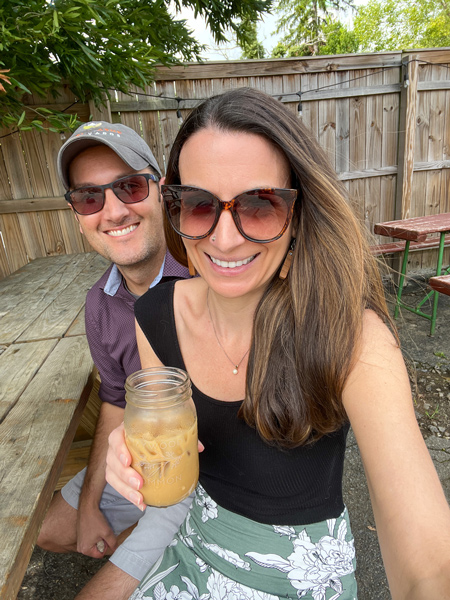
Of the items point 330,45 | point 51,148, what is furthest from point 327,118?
point 330,45

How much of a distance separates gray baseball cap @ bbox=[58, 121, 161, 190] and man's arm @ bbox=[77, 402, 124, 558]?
1.08m

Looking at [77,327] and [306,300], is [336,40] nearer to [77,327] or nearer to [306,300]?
[77,327]

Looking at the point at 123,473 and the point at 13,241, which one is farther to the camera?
the point at 13,241

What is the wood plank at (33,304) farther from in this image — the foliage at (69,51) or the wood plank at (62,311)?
the foliage at (69,51)

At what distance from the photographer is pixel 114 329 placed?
1.61 metres

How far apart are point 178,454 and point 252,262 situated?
1.70ft

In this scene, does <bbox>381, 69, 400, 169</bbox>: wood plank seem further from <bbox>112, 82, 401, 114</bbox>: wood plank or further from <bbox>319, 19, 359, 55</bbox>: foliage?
<bbox>319, 19, 359, 55</bbox>: foliage

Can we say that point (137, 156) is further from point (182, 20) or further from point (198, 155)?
point (182, 20)

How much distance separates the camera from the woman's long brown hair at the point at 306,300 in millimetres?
952

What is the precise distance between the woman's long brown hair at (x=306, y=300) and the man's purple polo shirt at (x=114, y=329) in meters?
0.72

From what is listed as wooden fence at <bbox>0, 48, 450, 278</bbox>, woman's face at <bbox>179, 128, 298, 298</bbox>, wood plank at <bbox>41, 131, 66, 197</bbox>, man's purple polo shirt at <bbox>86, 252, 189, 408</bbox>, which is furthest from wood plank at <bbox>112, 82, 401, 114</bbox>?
woman's face at <bbox>179, 128, 298, 298</bbox>

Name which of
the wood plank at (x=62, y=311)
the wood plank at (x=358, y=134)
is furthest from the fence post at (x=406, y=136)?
the wood plank at (x=62, y=311)

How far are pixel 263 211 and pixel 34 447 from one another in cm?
96

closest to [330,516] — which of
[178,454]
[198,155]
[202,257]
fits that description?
[178,454]
